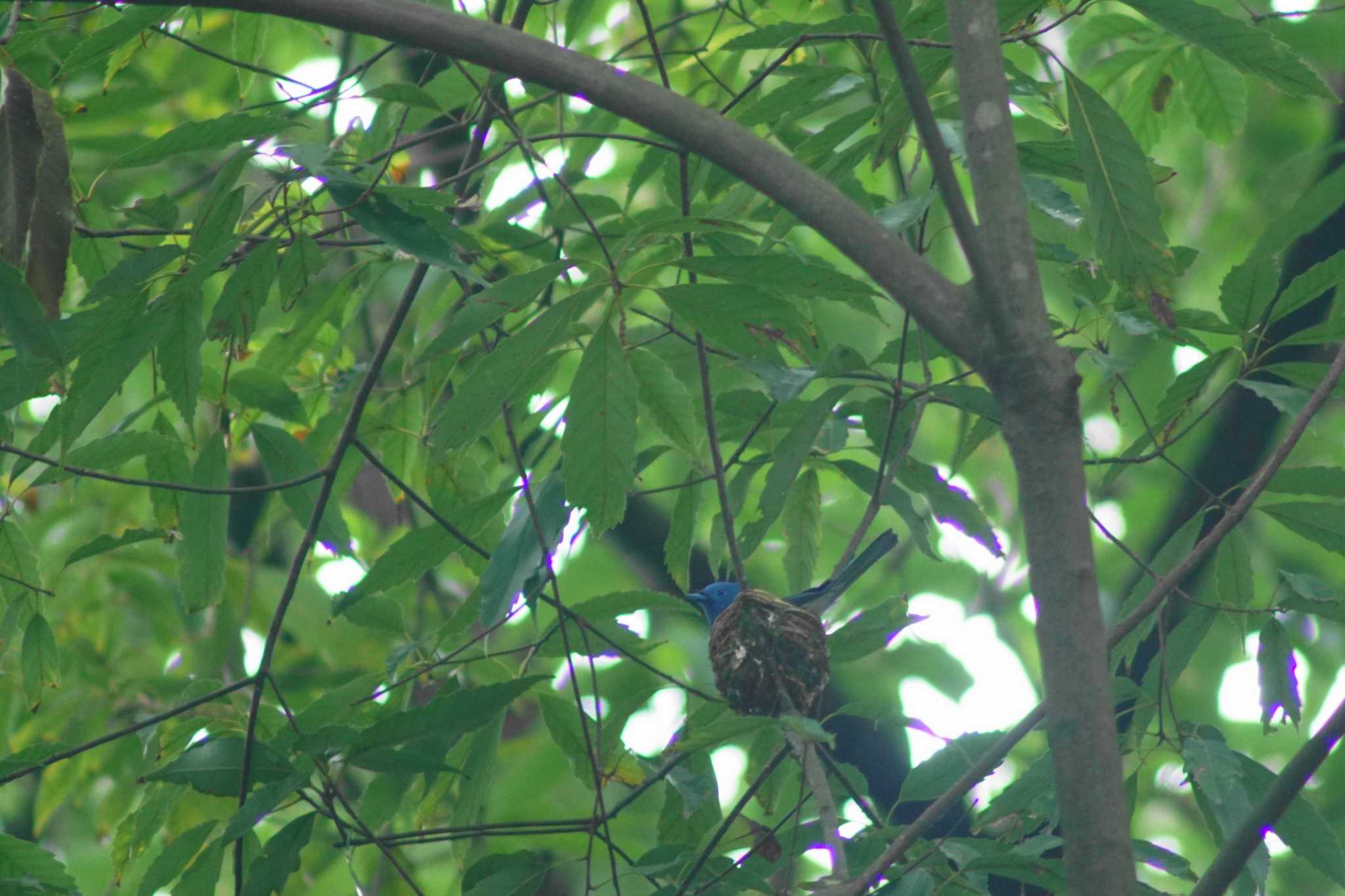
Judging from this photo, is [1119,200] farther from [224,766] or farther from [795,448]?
[224,766]

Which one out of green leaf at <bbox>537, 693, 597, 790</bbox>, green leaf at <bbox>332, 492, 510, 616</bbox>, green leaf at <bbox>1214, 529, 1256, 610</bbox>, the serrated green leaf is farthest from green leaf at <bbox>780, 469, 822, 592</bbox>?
the serrated green leaf

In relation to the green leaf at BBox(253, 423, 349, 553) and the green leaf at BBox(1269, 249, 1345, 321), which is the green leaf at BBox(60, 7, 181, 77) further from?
the green leaf at BBox(1269, 249, 1345, 321)

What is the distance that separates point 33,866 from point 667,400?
4.05ft

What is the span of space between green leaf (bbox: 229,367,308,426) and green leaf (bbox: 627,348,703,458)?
1077 millimetres

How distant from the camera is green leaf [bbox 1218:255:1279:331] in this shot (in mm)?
2273

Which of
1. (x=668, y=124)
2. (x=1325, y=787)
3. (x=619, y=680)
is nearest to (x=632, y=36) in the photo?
(x=619, y=680)

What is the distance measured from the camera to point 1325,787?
404cm

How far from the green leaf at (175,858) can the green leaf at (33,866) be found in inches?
9.8

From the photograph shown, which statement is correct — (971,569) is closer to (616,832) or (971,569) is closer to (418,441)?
(616,832)

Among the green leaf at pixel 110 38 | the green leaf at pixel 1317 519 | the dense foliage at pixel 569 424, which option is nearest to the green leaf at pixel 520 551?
the dense foliage at pixel 569 424

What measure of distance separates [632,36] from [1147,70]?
2786 millimetres

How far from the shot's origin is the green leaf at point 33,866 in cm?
199

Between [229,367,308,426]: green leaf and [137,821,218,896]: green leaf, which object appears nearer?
[137,821,218,896]: green leaf

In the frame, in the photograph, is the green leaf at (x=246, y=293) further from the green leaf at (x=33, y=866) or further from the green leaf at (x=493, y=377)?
the green leaf at (x=33, y=866)
